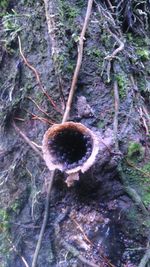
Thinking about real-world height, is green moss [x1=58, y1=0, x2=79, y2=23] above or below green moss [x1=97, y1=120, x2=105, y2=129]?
above

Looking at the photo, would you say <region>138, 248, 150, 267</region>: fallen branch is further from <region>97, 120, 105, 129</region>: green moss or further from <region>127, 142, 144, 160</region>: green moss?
<region>97, 120, 105, 129</region>: green moss

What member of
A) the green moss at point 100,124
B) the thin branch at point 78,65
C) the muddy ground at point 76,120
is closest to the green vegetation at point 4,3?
the muddy ground at point 76,120

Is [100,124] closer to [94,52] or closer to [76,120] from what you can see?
[76,120]

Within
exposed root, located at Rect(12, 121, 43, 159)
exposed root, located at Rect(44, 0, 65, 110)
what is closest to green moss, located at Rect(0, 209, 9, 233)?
exposed root, located at Rect(12, 121, 43, 159)

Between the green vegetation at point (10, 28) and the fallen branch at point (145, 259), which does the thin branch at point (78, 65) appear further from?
the fallen branch at point (145, 259)

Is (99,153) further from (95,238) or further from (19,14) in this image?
(19,14)

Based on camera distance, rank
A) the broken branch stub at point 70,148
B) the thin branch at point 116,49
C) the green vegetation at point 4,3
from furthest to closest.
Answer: the green vegetation at point 4,3 < the thin branch at point 116,49 < the broken branch stub at point 70,148

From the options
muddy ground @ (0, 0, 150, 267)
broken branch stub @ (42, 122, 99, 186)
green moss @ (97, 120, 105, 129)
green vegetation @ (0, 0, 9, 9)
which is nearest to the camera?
broken branch stub @ (42, 122, 99, 186)
